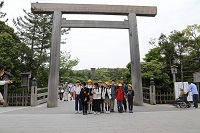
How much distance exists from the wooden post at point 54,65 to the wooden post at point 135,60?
501 centimetres

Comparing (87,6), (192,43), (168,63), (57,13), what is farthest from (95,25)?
(192,43)

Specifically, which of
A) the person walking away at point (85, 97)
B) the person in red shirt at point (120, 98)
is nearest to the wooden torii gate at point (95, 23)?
the person in red shirt at point (120, 98)

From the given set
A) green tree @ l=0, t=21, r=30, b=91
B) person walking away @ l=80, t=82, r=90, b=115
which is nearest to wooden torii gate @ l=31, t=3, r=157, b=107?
person walking away @ l=80, t=82, r=90, b=115

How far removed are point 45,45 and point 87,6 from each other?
11.0m

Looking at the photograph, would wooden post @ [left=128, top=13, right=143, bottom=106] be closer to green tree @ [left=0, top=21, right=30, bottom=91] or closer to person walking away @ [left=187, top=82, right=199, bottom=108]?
person walking away @ [left=187, top=82, right=199, bottom=108]

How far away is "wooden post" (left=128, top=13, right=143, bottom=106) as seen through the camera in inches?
470

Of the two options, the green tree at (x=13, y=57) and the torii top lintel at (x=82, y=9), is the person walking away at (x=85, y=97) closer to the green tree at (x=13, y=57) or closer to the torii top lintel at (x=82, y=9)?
the torii top lintel at (x=82, y=9)

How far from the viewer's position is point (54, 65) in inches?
455

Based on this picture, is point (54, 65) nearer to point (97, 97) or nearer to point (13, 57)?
point (97, 97)

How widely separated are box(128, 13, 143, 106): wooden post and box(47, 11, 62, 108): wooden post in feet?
16.4

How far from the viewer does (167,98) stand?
1378 centimetres

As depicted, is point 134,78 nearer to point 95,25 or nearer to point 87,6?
point 95,25

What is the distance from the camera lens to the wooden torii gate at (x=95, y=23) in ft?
38.3

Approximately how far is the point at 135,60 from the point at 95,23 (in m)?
3.74
